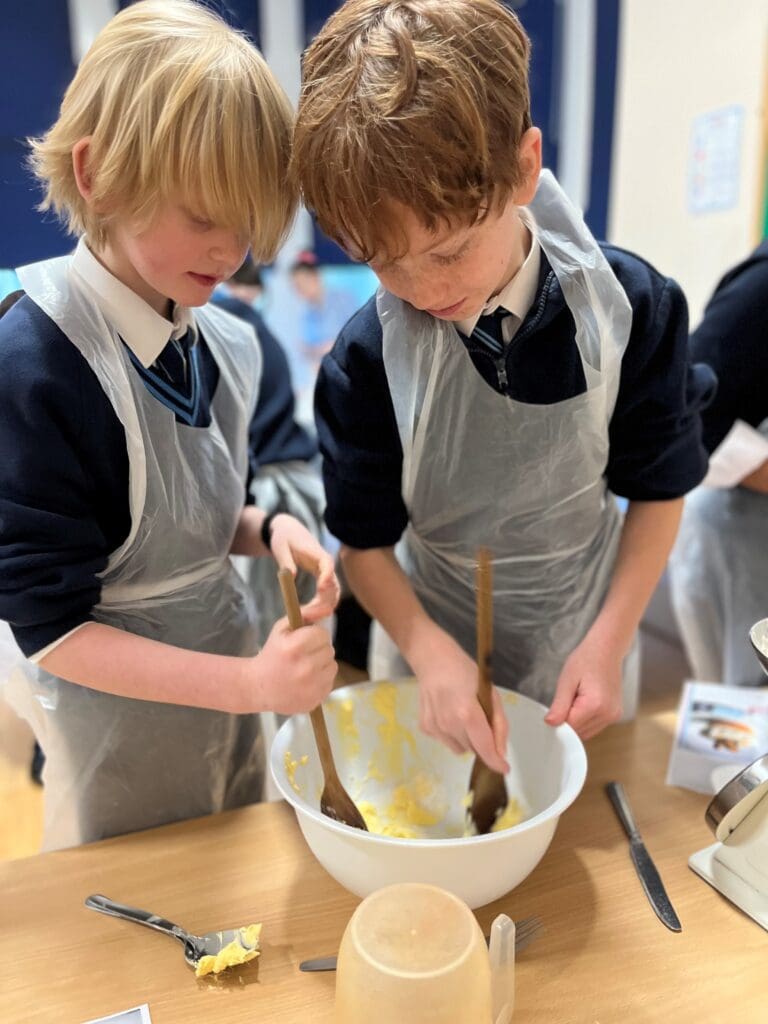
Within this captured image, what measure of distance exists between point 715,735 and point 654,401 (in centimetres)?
37

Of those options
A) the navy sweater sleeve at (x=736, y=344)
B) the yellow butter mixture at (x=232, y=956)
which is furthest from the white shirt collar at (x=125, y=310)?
the navy sweater sleeve at (x=736, y=344)

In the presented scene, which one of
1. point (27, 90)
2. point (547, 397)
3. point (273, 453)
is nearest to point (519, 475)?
point (547, 397)

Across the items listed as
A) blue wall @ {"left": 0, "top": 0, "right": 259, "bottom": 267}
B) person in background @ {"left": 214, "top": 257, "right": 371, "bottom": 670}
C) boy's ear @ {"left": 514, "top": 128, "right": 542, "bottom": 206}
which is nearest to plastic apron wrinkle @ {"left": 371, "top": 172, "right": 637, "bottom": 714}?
boy's ear @ {"left": 514, "top": 128, "right": 542, "bottom": 206}

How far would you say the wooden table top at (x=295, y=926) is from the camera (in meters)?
0.60

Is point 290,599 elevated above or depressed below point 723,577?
above

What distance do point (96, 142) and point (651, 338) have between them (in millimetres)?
531

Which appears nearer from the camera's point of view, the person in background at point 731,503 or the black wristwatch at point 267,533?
the black wristwatch at point 267,533

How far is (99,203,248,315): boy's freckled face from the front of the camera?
69 centimetres

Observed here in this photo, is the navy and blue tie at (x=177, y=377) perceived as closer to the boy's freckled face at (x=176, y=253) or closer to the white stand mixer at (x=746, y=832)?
the boy's freckled face at (x=176, y=253)

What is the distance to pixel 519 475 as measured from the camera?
85cm

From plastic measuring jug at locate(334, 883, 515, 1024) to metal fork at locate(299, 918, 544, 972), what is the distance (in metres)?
0.11

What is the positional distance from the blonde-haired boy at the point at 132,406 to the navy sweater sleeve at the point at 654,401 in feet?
1.11

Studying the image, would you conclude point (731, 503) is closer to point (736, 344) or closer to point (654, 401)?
point (736, 344)

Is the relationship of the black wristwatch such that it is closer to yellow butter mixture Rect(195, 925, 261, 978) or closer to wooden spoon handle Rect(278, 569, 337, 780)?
wooden spoon handle Rect(278, 569, 337, 780)
